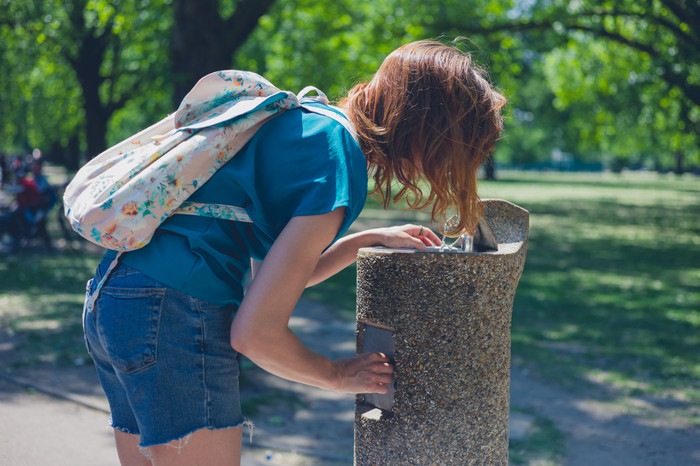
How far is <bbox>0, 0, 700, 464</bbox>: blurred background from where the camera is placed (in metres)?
5.23

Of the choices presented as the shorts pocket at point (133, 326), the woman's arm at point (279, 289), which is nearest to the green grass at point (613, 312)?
the woman's arm at point (279, 289)

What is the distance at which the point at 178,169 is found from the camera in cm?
148

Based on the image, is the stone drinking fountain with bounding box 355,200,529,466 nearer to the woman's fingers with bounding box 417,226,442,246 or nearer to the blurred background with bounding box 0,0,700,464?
the woman's fingers with bounding box 417,226,442,246

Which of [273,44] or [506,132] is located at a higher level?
[273,44]

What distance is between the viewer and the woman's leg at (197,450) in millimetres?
1542

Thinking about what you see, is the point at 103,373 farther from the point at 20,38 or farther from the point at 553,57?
the point at 553,57

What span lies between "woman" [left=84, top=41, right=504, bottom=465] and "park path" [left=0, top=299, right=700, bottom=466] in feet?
8.23

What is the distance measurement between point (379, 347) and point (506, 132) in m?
1.03

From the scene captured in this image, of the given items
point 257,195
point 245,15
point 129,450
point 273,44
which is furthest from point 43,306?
point 273,44

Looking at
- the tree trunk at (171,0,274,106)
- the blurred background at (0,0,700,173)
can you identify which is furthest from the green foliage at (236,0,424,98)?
the tree trunk at (171,0,274,106)

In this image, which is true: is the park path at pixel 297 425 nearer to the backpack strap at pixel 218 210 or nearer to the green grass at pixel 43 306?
the green grass at pixel 43 306

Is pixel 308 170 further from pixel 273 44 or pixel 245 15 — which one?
pixel 273 44

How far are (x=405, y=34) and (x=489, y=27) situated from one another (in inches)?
72.9

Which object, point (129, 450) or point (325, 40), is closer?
point (129, 450)
